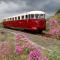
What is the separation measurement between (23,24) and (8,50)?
24.0 meters

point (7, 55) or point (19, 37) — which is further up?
point (19, 37)

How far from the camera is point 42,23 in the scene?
29.6 metres

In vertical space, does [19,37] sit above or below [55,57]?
above

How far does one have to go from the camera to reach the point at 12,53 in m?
8.40

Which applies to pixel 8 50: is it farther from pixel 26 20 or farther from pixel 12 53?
pixel 26 20

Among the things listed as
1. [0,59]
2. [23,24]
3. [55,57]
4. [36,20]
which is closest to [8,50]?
[0,59]

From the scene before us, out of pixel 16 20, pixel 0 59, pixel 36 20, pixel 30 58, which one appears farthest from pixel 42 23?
pixel 30 58

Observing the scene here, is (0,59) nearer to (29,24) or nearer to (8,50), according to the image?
(8,50)

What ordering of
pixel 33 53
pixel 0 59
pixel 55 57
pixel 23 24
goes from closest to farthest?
pixel 33 53 → pixel 55 57 → pixel 0 59 → pixel 23 24

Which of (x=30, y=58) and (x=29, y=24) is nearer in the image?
(x=30, y=58)

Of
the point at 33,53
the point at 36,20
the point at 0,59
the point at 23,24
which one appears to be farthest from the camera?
the point at 23,24

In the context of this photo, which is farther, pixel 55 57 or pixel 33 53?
pixel 55 57

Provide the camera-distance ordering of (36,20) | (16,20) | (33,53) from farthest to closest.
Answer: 1. (16,20)
2. (36,20)
3. (33,53)

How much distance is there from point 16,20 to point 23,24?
4.31m
